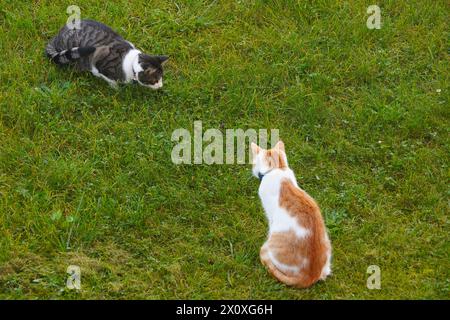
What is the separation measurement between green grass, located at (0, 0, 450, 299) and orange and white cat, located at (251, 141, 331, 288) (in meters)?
0.11

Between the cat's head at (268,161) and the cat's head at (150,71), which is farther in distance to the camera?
the cat's head at (150,71)

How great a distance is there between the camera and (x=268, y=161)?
471cm

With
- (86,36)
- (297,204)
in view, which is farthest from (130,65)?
(297,204)

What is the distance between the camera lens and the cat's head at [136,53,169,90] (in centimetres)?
563

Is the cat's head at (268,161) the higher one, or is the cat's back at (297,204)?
the cat's head at (268,161)

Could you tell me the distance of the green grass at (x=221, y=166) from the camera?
4516mm

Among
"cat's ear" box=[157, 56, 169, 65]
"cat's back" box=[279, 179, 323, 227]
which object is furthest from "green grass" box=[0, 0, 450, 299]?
"cat's back" box=[279, 179, 323, 227]

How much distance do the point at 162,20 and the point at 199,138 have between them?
154 cm

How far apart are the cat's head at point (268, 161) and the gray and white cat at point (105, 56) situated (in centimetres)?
137

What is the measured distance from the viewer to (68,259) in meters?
4.51

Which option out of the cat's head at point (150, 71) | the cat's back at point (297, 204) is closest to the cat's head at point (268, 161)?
the cat's back at point (297, 204)

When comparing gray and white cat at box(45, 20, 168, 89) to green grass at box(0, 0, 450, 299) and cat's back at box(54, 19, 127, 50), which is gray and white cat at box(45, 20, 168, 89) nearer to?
cat's back at box(54, 19, 127, 50)

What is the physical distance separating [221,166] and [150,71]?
1.07 meters

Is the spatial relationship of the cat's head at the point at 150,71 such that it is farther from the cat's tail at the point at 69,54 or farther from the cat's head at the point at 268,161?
the cat's head at the point at 268,161
